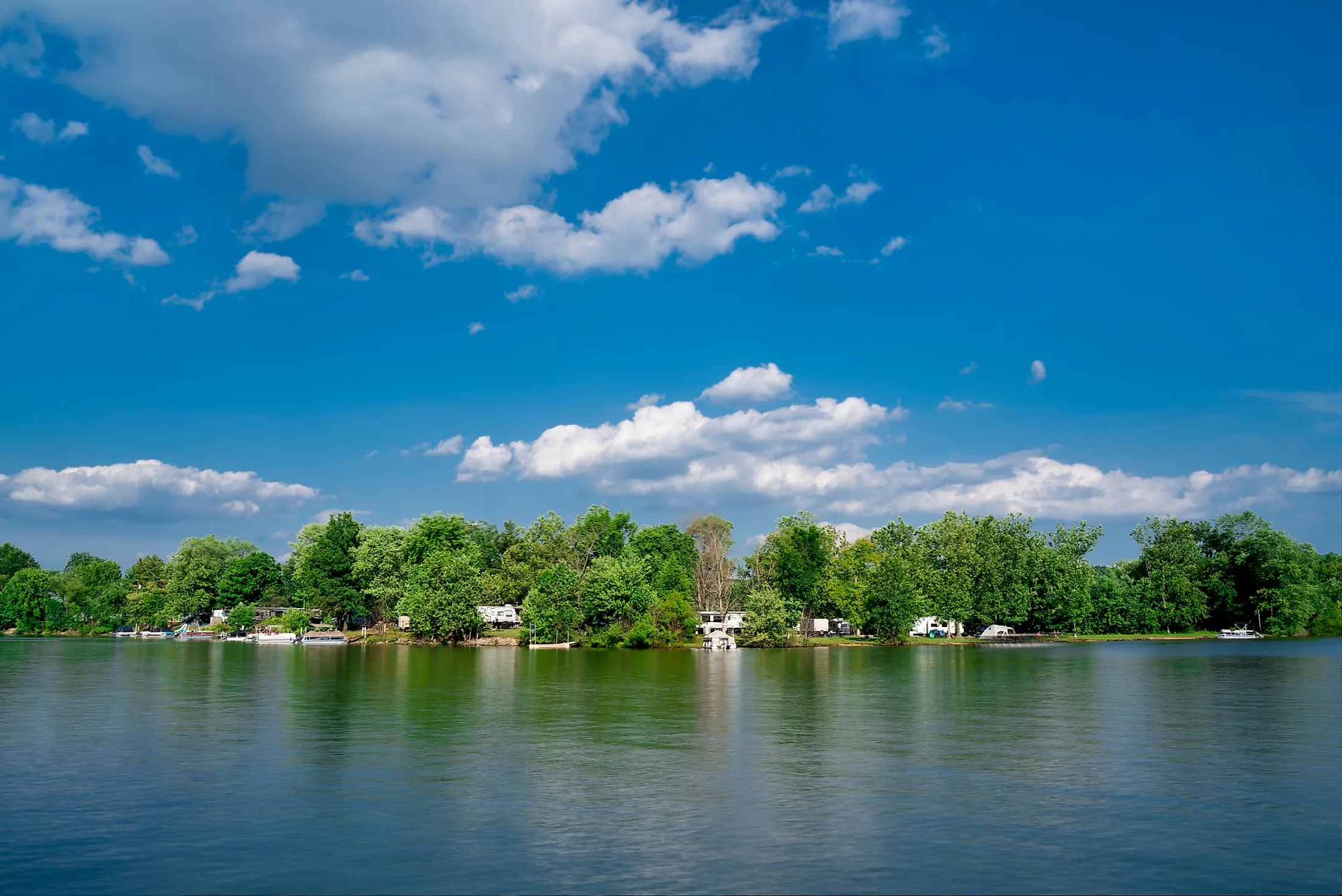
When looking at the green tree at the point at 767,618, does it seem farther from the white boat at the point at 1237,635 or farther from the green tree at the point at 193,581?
the green tree at the point at 193,581

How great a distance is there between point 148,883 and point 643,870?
425 inches

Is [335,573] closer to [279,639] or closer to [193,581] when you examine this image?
[279,639]

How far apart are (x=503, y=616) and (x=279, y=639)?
1492 inches

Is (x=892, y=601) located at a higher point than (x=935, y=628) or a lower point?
higher

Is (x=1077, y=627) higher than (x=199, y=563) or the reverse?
the reverse

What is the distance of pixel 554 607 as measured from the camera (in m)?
144

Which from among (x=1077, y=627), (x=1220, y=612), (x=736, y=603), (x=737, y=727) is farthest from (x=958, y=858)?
(x=1220, y=612)

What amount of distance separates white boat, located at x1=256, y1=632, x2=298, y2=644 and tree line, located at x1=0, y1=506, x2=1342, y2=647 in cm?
300

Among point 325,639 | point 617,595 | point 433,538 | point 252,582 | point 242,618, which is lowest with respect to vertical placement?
point 325,639

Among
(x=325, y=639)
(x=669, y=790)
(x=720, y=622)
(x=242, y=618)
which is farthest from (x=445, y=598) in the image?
(x=669, y=790)

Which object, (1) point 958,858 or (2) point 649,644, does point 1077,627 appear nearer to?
(2) point 649,644

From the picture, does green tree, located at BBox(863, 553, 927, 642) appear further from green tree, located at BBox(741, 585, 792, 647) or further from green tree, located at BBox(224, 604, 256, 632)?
green tree, located at BBox(224, 604, 256, 632)

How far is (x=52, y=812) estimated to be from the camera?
2706 cm

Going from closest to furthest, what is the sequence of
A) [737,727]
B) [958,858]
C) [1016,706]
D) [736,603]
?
[958,858], [737,727], [1016,706], [736,603]
